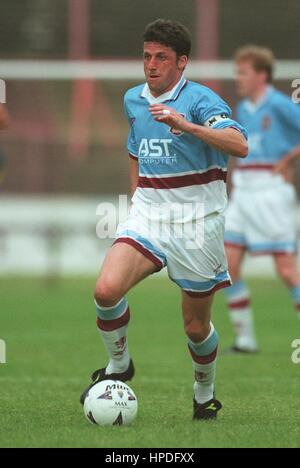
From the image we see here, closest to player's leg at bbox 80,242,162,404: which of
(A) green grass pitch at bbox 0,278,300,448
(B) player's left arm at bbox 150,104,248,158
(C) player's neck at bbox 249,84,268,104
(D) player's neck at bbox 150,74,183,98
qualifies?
(A) green grass pitch at bbox 0,278,300,448

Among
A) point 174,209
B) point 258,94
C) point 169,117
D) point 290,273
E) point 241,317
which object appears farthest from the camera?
point 258,94

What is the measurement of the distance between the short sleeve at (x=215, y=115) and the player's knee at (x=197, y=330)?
3.50 feet

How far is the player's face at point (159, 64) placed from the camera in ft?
20.4

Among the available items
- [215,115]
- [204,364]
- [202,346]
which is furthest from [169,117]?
[204,364]

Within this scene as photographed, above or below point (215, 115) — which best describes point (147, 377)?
below

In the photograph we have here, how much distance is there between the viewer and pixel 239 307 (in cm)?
1059

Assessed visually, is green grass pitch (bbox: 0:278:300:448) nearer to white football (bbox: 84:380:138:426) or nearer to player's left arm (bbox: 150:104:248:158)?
white football (bbox: 84:380:138:426)

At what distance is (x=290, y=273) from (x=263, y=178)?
101 centimetres

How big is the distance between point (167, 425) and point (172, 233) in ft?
3.39

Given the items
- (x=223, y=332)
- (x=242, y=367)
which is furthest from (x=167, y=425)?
(x=223, y=332)

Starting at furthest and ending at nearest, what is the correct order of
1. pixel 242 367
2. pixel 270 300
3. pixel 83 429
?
1. pixel 270 300
2. pixel 242 367
3. pixel 83 429

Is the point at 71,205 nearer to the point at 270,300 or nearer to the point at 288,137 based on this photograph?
the point at 270,300

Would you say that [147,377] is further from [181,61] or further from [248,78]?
[248,78]

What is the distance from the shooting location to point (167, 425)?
6.14 metres
